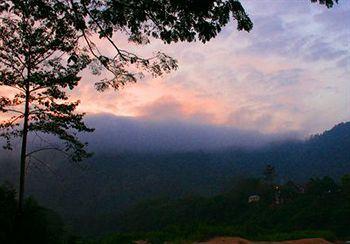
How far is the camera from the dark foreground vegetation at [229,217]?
2038 centimetres

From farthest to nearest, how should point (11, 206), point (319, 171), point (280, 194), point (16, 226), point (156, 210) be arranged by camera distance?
point (319, 171) → point (156, 210) → point (280, 194) → point (11, 206) → point (16, 226)

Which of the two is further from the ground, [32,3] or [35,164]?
[32,3]

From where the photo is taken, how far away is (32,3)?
29.2 feet

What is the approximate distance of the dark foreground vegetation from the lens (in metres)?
20.4

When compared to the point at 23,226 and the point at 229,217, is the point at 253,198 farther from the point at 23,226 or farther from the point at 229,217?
the point at 23,226

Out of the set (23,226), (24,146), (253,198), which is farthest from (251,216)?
(24,146)

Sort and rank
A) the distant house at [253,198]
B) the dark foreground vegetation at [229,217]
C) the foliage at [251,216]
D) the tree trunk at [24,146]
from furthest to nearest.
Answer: the distant house at [253,198], the foliage at [251,216], the dark foreground vegetation at [229,217], the tree trunk at [24,146]

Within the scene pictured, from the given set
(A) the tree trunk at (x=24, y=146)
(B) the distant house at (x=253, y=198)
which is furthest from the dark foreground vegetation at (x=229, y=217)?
(A) the tree trunk at (x=24, y=146)

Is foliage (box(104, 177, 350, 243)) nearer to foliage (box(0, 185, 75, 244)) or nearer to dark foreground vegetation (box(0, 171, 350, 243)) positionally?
dark foreground vegetation (box(0, 171, 350, 243))

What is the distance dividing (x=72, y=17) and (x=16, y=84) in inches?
433

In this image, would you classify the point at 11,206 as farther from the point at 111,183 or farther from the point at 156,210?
the point at 111,183

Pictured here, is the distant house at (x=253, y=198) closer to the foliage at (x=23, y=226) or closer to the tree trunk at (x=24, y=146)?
the foliage at (x=23, y=226)

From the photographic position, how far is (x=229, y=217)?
257 feet

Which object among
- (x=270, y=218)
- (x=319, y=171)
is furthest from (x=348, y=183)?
(x=319, y=171)
